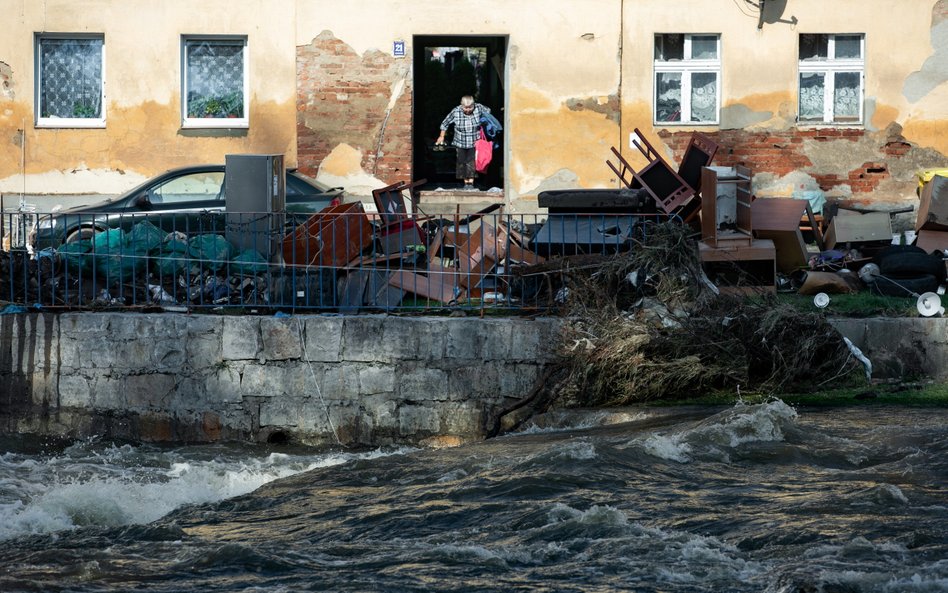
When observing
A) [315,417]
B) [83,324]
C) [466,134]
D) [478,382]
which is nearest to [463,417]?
[478,382]

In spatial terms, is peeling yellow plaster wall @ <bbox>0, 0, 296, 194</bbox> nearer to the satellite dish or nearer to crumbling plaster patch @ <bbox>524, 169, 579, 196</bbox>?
crumbling plaster patch @ <bbox>524, 169, 579, 196</bbox>

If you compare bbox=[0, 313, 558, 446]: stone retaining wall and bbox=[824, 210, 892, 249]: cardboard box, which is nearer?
bbox=[0, 313, 558, 446]: stone retaining wall

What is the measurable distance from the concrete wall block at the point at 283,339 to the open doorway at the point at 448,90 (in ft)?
28.4

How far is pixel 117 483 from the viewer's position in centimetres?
904

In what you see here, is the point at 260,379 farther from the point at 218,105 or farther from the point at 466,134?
the point at 466,134

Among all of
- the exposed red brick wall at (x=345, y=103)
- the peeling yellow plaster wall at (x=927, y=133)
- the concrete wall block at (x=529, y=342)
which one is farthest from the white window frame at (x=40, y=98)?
the peeling yellow plaster wall at (x=927, y=133)

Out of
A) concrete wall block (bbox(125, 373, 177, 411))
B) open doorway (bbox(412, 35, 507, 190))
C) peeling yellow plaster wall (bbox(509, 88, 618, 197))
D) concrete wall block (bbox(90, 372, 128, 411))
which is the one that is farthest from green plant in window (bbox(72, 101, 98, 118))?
concrete wall block (bbox(125, 373, 177, 411))

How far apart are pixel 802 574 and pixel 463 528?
81.5 inches

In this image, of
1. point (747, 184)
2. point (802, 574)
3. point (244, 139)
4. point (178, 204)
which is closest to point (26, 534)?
point (802, 574)

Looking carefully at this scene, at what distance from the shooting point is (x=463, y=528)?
7551 millimetres

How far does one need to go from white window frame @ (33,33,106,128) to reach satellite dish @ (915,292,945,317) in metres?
12.2

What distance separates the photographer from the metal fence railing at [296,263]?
1086cm

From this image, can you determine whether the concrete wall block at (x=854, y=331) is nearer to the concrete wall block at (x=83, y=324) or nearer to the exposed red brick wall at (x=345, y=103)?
the concrete wall block at (x=83, y=324)

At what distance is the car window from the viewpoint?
15.8 meters
